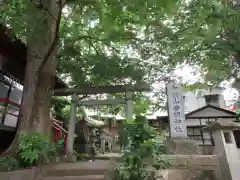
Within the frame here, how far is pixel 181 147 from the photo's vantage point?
23.1 feet

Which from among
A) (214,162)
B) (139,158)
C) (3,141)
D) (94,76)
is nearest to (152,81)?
(94,76)

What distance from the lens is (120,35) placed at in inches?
177

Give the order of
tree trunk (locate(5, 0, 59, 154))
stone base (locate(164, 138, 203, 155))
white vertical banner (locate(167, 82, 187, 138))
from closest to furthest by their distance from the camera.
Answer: tree trunk (locate(5, 0, 59, 154)), stone base (locate(164, 138, 203, 155)), white vertical banner (locate(167, 82, 187, 138))

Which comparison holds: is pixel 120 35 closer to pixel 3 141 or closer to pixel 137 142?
pixel 137 142

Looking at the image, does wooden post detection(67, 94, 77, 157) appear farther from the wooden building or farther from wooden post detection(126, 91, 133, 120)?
wooden post detection(126, 91, 133, 120)

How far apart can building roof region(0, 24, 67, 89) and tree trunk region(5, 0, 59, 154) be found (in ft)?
1.94

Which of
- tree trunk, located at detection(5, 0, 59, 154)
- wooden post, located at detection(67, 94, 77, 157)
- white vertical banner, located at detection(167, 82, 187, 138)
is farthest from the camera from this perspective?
wooden post, located at detection(67, 94, 77, 157)

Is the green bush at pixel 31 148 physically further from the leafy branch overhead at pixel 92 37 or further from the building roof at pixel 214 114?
the building roof at pixel 214 114

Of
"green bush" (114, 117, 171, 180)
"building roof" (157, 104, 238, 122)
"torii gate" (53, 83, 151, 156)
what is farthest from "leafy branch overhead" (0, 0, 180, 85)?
"building roof" (157, 104, 238, 122)

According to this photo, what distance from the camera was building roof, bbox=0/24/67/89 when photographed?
21.7ft

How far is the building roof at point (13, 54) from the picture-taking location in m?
6.61

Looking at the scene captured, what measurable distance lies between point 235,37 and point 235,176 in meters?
5.08

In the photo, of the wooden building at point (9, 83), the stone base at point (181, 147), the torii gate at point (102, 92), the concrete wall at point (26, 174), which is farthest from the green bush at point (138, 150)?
the wooden building at point (9, 83)

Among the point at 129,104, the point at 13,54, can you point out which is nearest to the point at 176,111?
the point at 129,104
